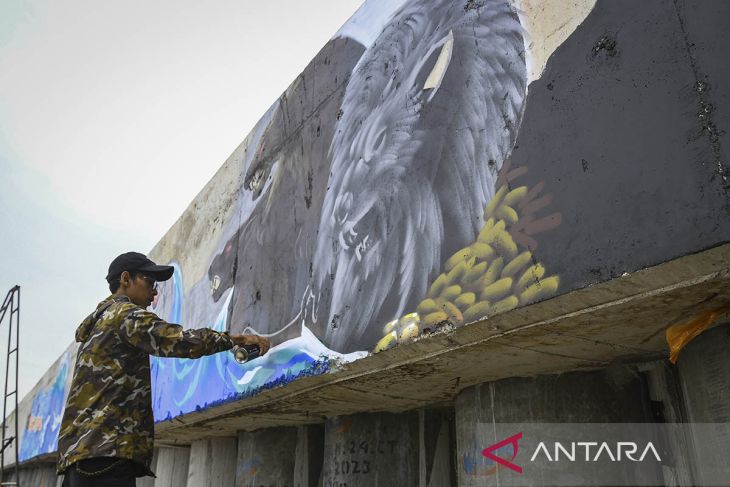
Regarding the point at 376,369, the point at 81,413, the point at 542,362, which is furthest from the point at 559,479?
the point at 81,413

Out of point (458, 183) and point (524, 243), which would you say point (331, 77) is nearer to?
point (458, 183)

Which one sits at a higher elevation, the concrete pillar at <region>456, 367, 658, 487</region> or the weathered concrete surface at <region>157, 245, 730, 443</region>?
the weathered concrete surface at <region>157, 245, 730, 443</region>

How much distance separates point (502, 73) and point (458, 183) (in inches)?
20.1

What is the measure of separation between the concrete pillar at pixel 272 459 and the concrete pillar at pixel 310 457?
0.14 meters

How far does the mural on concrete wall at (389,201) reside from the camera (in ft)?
7.84

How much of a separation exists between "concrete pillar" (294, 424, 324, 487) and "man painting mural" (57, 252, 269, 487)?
2.46 m

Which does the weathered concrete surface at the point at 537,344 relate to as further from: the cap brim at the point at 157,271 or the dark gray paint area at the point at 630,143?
the cap brim at the point at 157,271

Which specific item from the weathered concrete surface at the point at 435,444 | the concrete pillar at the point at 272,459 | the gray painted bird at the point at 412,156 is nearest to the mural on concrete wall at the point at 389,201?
the gray painted bird at the point at 412,156

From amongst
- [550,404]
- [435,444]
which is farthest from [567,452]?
[435,444]

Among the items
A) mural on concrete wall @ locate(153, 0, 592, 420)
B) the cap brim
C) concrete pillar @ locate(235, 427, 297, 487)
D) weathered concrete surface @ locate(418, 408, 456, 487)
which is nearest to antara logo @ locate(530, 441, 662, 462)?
mural on concrete wall @ locate(153, 0, 592, 420)

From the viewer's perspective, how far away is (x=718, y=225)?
5.16ft

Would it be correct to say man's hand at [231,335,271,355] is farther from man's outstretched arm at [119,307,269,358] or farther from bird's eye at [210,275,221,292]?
bird's eye at [210,275,221,292]

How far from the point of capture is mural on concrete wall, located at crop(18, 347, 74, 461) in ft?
39.2

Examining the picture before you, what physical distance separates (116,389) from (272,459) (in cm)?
282
